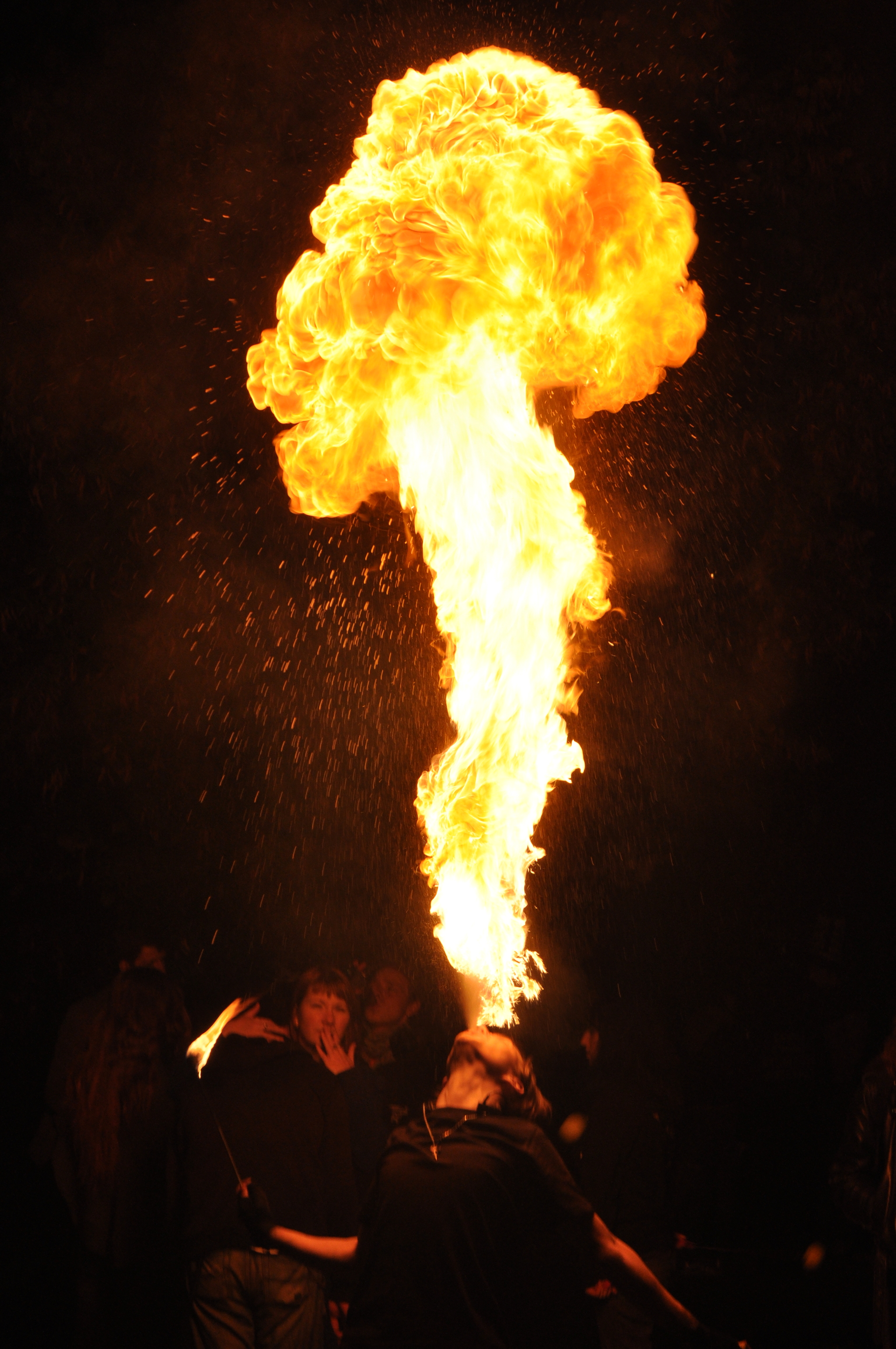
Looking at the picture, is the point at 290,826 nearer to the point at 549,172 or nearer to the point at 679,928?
the point at 679,928

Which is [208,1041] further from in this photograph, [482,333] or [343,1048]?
[482,333]

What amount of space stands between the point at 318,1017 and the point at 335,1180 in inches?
29.6

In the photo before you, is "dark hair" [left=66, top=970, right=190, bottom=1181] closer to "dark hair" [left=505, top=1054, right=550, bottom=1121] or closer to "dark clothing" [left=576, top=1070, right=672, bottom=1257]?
"dark hair" [left=505, top=1054, right=550, bottom=1121]

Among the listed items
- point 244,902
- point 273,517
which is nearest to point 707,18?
point 273,517

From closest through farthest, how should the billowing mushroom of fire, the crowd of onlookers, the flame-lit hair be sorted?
1. the crowd of onlookers
2. the flame-lit hair
3. the billowing mushroom of fire

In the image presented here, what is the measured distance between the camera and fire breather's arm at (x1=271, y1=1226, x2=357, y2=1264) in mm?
3648

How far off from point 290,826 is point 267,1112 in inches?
208

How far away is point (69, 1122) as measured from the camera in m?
3.99

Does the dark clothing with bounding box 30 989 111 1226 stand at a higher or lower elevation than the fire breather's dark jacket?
lower

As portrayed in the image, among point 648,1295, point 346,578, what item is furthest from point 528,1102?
point 346,578

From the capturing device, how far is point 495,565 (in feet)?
17.3

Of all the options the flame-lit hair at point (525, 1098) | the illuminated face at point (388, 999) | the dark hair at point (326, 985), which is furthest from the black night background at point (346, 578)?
the flame-lit hair at point (525, 1098)

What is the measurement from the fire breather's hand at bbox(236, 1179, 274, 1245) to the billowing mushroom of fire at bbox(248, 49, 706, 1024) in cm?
178

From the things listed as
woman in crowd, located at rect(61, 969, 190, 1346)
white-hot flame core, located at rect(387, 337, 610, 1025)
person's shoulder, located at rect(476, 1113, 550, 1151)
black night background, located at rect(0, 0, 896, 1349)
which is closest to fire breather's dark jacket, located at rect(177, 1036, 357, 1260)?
woman in crowd, located at rect(61, 969, 190, 1346)
